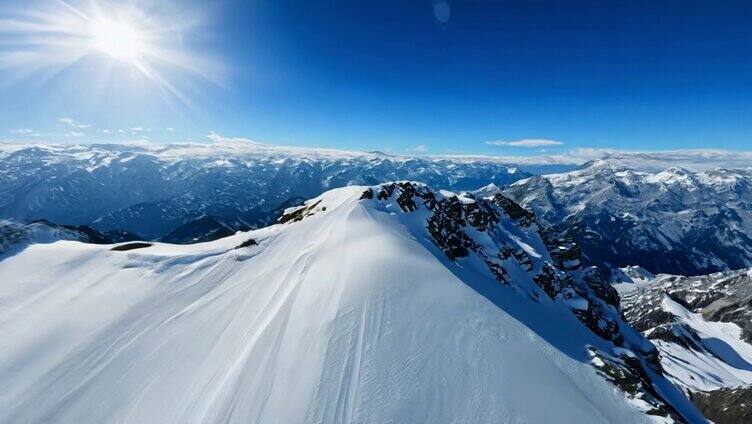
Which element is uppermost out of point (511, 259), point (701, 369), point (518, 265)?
point (511, 259)

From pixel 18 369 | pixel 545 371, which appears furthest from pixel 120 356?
pixel 545 371

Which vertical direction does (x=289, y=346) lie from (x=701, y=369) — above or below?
above

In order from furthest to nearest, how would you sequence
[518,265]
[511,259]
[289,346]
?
[518,265], [511,259], [289,346]

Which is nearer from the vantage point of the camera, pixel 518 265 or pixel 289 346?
pixel 289 346

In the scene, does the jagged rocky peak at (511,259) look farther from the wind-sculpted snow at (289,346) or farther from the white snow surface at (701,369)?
the white snow surface at (701,369)

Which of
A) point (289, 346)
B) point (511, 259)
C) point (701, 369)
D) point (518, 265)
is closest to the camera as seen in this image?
point (289, 346)

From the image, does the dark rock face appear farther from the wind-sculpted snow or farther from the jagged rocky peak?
the wind-sculpted snow

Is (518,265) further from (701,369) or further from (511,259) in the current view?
(701,369)

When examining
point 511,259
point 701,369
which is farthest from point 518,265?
point 701,369

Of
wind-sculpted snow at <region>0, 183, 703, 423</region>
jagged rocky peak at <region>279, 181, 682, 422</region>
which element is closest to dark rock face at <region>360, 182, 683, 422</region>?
jagged rocky peak at <region>279, 181, 682, 422</region>
